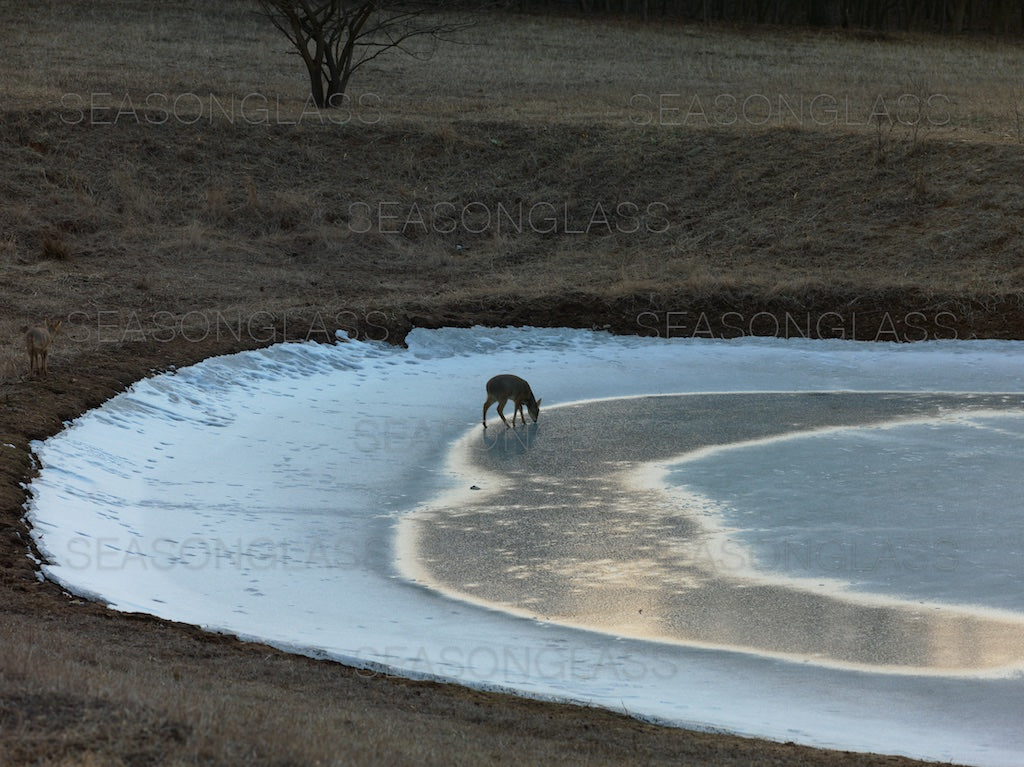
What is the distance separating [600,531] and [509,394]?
148 inches

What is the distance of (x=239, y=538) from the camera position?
38.1 ft

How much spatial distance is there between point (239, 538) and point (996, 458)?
8.06m

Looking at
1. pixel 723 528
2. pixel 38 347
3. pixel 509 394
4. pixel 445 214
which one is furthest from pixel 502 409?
pixel 445 214

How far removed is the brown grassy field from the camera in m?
19.1

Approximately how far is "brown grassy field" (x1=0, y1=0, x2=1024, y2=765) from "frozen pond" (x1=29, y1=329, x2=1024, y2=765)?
0.81m

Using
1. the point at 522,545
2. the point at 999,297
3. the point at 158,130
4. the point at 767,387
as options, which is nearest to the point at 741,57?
the point at 158,130

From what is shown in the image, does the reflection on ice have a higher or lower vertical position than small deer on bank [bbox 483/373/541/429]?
lower

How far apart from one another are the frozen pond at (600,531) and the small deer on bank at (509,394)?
0.91 feet

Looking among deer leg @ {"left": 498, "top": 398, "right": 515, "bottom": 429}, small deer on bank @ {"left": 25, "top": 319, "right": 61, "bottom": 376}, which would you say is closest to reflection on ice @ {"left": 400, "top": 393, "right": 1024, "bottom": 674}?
deer leg @ {"left": 498, "top": 398, "right": 515, "bottom": 429}

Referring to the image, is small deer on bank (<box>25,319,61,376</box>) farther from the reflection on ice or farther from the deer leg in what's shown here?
the deer leg

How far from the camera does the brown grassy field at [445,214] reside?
19.1 m

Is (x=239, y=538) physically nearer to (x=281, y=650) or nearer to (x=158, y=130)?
(x=281, y=650)

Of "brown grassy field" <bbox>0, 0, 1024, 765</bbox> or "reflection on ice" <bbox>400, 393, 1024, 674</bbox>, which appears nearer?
"reflection on ice" <bbox>400, 393, 1024, 674</bbox>

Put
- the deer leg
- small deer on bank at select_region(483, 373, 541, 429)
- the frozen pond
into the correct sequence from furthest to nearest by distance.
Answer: the deer leg
small deer on bank at select_region(483, 373, 541, 429)
the frozen pond
